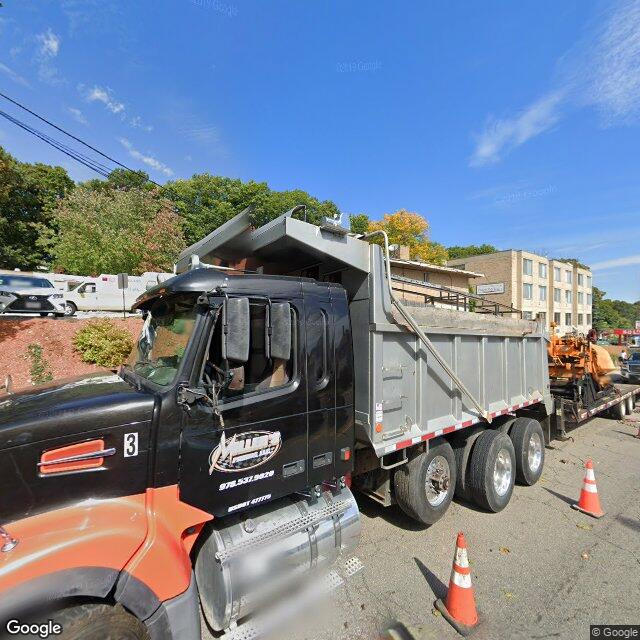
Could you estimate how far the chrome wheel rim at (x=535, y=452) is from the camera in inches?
221

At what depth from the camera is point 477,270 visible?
1869 inches

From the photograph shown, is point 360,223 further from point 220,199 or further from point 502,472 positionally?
point 502,472

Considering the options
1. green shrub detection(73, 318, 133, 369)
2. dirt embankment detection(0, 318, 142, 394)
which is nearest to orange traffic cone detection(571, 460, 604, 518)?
dirt embankment detection(0, 318, 142, 394)

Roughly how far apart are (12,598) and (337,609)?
94.3 inches

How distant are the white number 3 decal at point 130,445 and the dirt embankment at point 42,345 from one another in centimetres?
798

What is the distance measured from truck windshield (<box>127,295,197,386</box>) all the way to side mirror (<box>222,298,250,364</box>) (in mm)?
378

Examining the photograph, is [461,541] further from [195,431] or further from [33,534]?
[33,534]

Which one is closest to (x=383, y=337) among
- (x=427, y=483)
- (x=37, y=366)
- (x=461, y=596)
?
(x=427, y=483)

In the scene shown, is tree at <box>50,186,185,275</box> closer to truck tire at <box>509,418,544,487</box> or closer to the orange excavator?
the orange excavator

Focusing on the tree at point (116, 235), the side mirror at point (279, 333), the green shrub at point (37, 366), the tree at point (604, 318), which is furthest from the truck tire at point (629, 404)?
the tree at point (604, 318)

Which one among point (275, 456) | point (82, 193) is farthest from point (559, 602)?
point (82, 193)

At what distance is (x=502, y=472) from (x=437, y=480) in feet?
4.42

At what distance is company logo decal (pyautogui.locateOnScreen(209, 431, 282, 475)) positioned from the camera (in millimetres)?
2510

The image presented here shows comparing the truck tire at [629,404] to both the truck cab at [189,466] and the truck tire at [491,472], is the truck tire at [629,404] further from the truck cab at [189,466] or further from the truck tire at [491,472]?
the truck cab at [189,466]
